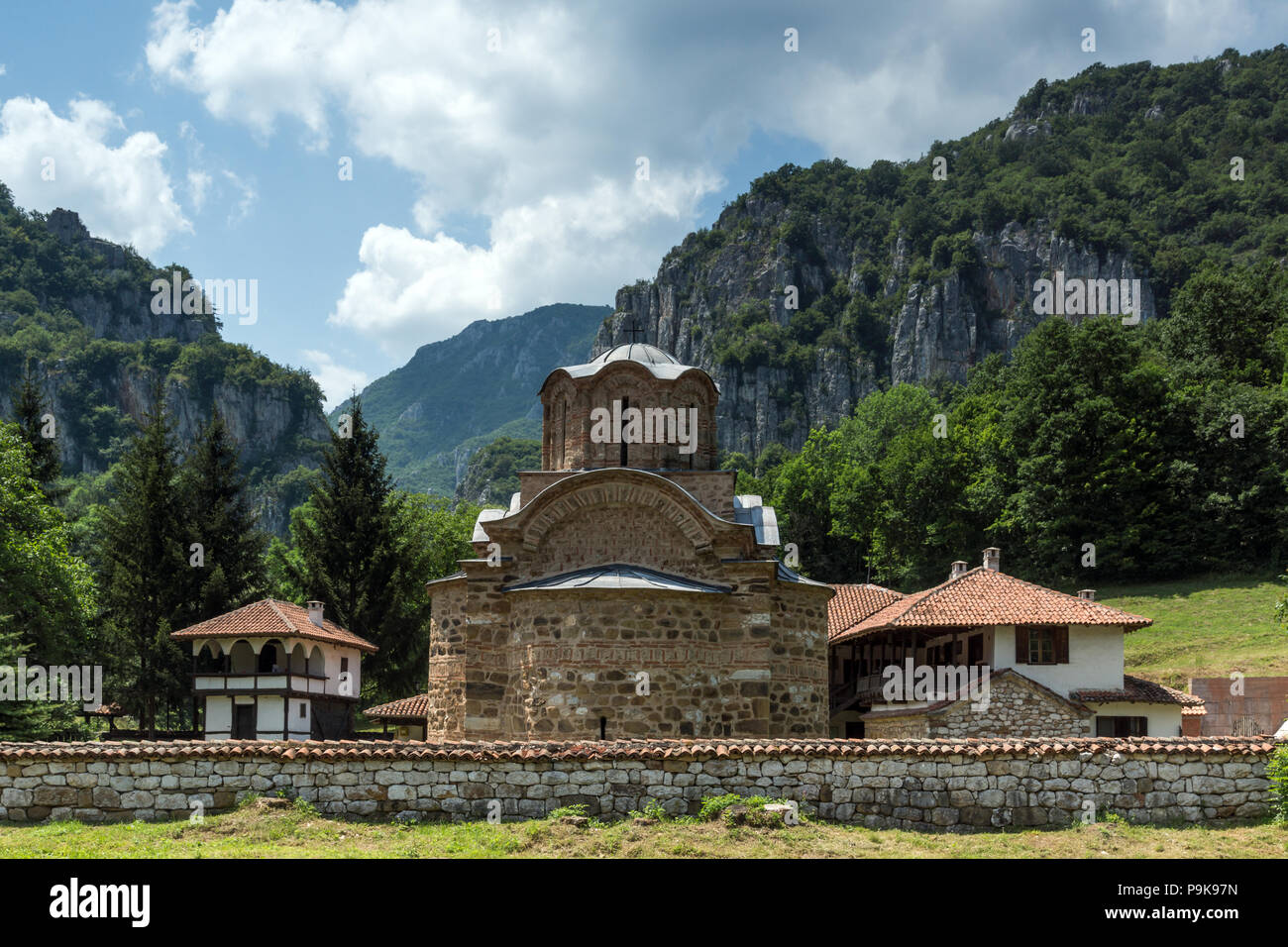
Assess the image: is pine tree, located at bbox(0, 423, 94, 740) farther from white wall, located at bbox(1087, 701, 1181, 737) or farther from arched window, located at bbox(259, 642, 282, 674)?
white wall, located at bbox(1087, 701, 1181, 737)

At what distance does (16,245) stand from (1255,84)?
159793mm

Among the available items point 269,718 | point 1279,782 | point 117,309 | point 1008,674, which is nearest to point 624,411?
point 1008,674

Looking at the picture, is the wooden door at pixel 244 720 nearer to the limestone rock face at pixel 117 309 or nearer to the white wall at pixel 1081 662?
the white wall at pixel 1081 662

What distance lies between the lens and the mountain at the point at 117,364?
11569 centimetres

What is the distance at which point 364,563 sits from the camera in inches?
1474

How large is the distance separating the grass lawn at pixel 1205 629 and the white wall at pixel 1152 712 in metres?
4.14

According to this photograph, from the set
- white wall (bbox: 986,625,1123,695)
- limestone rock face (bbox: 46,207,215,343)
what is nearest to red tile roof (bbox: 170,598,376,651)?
white wall (bbox: 986,625,1123,695)

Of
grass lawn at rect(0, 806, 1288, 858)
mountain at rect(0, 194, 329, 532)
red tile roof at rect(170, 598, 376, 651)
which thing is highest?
mountain at rect(0, 194, 329, 532)

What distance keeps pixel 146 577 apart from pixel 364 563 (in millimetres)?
6920

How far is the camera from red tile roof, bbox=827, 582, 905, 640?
100ft

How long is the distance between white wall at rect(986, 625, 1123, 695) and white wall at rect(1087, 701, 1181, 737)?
51cm

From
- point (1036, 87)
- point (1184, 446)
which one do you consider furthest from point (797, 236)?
point (1184, 446)
